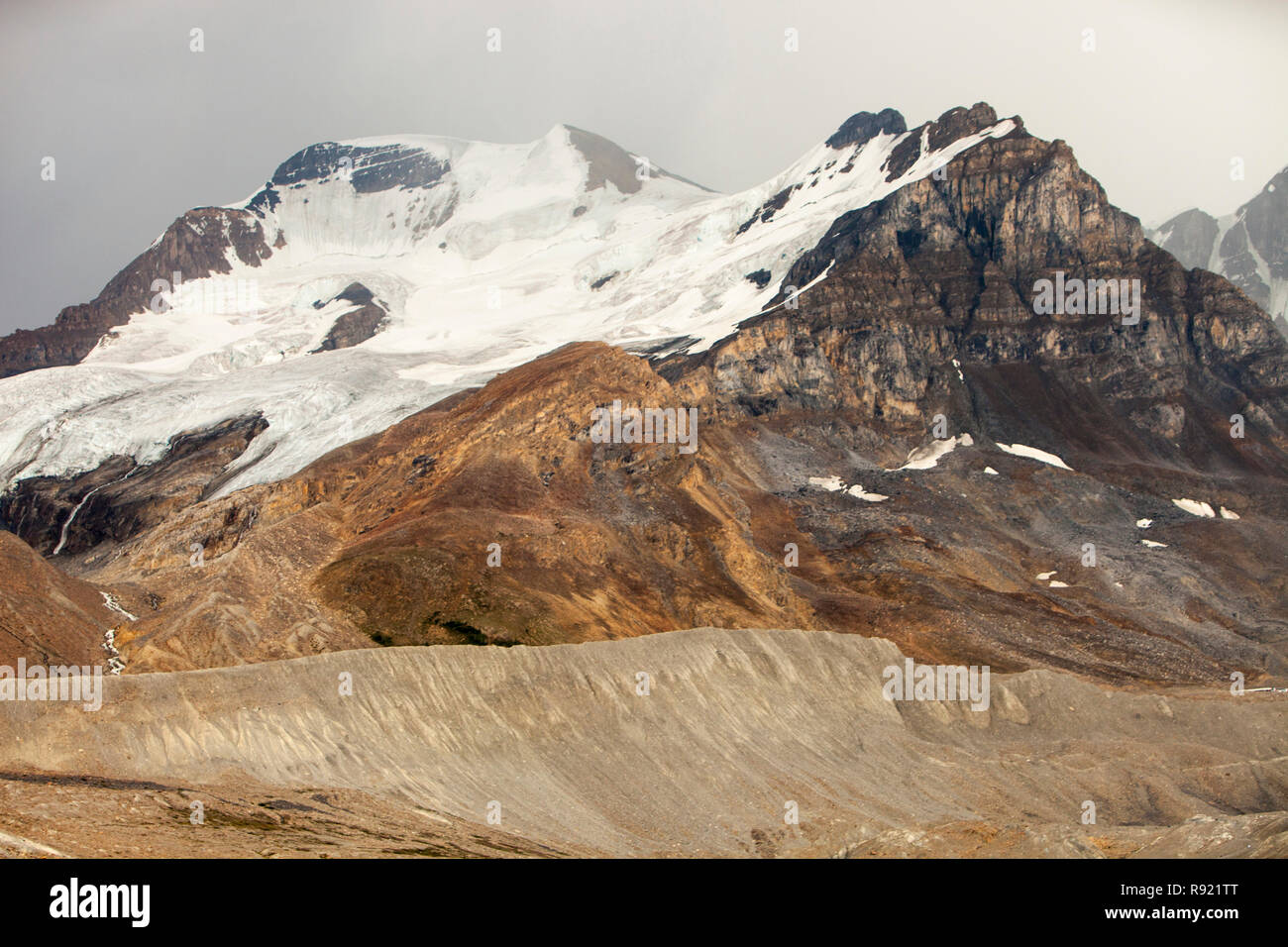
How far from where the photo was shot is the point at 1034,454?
518 feet

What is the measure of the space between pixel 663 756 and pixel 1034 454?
111 metres

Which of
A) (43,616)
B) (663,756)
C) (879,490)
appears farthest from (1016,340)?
(43,616)

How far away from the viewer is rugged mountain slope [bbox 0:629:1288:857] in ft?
139

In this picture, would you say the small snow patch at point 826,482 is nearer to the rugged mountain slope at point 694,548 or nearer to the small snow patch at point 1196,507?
the rugged mountain slope at point 694,548

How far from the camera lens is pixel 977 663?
9631 cm

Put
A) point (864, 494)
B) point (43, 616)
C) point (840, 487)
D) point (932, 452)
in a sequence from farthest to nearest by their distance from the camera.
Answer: point (932, 452)
point (840, 487)
point (864, 494)
point (43, 616)

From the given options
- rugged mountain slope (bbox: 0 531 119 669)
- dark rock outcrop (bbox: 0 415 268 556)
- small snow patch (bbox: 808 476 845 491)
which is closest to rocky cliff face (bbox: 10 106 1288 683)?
small snow patch (bbox: 808 476 845 491)

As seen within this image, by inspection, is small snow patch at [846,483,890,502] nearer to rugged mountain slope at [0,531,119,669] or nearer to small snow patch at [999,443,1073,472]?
small snow patch at [999,443,1073,472]

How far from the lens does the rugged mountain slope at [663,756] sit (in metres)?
42.4

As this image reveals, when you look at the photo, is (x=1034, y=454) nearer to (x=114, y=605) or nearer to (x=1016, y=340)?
(x=1016, y=340)

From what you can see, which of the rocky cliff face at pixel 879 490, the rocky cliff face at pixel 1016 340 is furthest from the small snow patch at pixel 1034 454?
the rocky cliff face at pixel 1016 340

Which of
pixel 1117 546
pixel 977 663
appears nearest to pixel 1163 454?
pixel 1117 546

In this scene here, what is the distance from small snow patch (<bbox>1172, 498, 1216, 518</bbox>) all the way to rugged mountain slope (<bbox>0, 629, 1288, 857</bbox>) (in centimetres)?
7067

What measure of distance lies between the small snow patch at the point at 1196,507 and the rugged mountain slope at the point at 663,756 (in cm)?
7067
